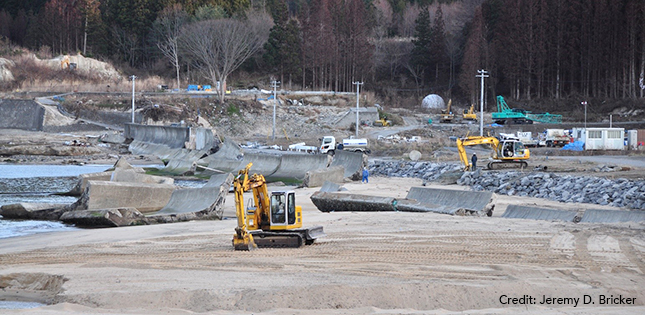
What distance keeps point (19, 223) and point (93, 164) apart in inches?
947

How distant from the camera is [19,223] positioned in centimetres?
2150

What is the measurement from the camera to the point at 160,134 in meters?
55.2

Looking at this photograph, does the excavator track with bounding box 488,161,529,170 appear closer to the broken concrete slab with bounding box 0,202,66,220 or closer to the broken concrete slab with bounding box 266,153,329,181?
the broken concrete slab with bounding box 266,153,329,181

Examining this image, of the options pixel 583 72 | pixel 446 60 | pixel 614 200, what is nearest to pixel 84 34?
pixel 446 60

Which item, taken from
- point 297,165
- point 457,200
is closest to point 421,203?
point 457,200

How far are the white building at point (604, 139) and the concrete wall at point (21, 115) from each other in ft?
149

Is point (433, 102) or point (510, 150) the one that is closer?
point (510, 150)

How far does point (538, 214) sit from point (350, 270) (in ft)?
30.9

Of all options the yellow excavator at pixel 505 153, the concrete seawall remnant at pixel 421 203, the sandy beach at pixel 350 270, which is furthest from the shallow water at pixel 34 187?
→ the yellow excavator at pixel 505 153

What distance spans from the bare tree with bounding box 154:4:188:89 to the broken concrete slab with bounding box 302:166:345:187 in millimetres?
53632

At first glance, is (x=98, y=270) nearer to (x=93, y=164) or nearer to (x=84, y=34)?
(x=93, y=164)

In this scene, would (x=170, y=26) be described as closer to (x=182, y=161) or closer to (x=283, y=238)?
(x=182, y=161)

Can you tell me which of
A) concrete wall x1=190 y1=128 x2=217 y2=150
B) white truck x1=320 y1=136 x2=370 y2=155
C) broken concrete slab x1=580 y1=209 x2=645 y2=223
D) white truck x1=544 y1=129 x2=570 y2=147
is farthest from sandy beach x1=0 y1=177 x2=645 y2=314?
white truck x1=544 y1=129 x2=570 y2=147

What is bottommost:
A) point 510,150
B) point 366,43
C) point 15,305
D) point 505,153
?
point 15,305
